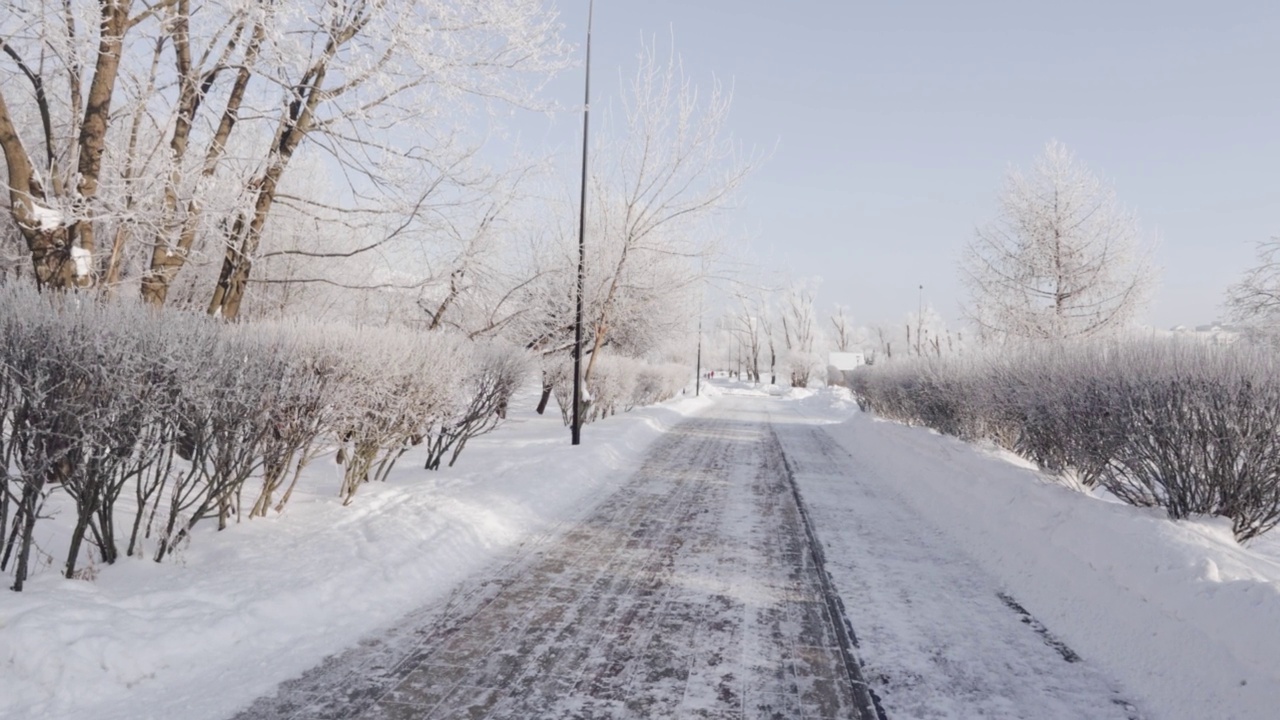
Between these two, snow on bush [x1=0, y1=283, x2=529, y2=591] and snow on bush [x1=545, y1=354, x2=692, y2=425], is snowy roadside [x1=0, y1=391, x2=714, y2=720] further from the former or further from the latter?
snow on bush [x1=545, y1=354, x2=692, y2=425]

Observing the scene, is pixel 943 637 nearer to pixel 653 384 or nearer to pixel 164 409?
pixel 164 409

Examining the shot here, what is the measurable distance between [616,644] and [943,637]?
7.37 ft

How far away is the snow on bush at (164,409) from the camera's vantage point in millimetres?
4262

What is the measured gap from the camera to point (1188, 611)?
4457mm

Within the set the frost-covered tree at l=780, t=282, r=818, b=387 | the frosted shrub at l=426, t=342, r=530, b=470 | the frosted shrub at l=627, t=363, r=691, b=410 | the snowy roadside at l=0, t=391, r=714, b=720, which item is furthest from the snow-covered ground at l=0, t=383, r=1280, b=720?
the frost-covered tree at l=780, t=282, r=818, b=387

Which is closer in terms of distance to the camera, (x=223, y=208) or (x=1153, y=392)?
(x=1153, y=392)

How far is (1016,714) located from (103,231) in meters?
15.3

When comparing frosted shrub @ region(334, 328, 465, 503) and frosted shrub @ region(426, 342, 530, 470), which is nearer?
frosted shrub @ region(334, 328, 465, 503)

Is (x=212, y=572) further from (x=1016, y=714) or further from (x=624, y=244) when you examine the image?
(x=624, y=244)

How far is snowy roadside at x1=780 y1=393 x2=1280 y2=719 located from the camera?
3.86 m

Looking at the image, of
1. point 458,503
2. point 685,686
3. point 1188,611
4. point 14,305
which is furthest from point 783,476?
point 14,305

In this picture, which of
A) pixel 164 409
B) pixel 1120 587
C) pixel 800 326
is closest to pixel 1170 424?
pixel 1120 587

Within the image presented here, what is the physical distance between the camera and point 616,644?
4473 mm

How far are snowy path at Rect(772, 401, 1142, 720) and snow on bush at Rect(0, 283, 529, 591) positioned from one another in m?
4.92
